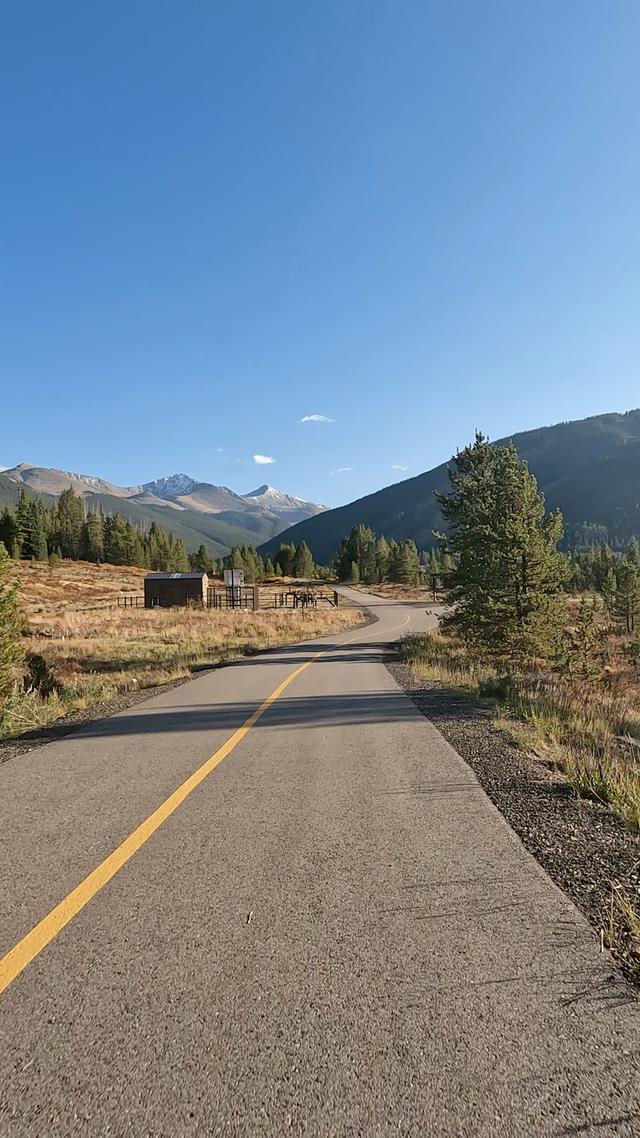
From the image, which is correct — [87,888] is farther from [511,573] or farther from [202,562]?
[202,562]

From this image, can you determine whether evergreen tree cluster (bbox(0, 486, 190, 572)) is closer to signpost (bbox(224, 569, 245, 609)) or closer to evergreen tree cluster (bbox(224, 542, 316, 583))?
evergreen tree cluster (bbox(224, 542, 316, 583))

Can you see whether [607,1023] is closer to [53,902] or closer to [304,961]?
[304,961]

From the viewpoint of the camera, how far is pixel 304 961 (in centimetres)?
290

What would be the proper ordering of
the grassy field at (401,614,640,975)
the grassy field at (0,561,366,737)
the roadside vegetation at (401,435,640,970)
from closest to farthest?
the grassy field at (401,614,640,975) < the roadside vegetation at (401,435,640,970) < the grassy field at (0,561,366,737)

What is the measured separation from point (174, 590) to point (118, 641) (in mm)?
27913

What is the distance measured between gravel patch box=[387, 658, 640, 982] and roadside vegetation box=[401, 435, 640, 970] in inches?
13.0

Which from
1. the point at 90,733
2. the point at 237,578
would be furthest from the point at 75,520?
the point at 90,733

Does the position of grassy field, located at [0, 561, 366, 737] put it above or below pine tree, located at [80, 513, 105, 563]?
below

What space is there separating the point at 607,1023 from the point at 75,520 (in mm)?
138105

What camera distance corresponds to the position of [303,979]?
9.03ft

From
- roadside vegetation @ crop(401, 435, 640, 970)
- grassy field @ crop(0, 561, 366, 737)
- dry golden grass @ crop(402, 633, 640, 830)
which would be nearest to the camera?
dry golden grass @ crop(402, 633, 640, 830)

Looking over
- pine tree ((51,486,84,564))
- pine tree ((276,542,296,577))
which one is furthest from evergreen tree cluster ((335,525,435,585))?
pine tree ((51,486,84,564))

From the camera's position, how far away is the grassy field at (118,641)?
43.6 ft

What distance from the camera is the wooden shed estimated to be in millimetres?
56406
